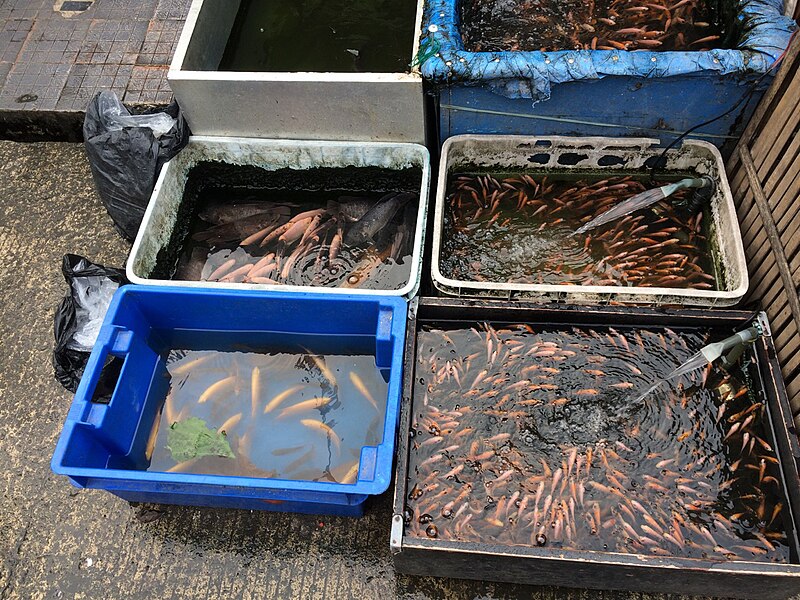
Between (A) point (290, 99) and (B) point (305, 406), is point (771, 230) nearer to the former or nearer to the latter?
(B) point (305, 406)

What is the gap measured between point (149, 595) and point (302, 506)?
1.03 m

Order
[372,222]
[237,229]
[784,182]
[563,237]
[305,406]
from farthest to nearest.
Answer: [237,229] < [372,222] < [563,237] < [305,406] < [784,182]

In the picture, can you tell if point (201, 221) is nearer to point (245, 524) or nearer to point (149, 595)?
point (245, 524)

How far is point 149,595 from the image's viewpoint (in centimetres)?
344

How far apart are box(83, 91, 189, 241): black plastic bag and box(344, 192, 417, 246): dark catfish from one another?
1397mm

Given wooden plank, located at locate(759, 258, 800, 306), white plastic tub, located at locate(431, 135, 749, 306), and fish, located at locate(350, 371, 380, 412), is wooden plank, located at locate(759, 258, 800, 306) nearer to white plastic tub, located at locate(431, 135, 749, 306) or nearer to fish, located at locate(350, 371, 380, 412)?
white plastic tub, located at locate(431, 135, 749, 306)

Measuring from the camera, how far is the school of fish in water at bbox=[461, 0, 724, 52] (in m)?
4.32

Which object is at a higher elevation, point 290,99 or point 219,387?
point 290,99

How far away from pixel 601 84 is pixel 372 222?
1.75 metres

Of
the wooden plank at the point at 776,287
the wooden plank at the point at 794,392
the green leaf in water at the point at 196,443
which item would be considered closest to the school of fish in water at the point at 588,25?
the wooden plank at the point at 776,287

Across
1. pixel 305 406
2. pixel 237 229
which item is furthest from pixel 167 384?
pixel 237 229

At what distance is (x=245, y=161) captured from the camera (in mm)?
4508

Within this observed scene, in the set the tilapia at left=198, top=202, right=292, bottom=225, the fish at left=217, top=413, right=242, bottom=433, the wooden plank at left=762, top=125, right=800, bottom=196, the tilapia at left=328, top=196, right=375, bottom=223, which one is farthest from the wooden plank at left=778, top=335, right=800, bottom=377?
the tilapia at left=198, top=202, right=292, bottom=225

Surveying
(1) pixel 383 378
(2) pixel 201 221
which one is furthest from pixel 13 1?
(1) pixel 383 378
